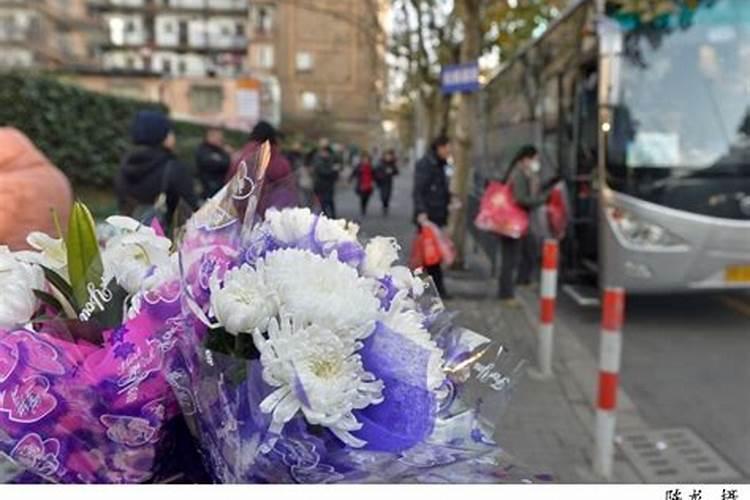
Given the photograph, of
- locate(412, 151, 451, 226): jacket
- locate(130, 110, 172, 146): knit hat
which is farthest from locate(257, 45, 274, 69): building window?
locate(130, 110, 172, 146): knit hat

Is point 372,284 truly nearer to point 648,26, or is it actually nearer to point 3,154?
point 3,154

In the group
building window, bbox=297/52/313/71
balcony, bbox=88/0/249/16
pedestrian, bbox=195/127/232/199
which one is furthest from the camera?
balcony, bbox=88/0/249/16

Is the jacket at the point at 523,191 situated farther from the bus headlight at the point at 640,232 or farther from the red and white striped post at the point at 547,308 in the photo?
the red and white striped post at the point at 547,308

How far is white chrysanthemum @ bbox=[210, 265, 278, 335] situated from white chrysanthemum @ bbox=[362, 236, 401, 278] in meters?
0.23

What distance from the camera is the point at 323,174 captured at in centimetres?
1448

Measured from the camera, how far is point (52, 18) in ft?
200

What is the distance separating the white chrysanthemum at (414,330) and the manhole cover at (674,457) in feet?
9.48

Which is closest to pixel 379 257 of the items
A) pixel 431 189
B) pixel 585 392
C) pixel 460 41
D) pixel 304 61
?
pixel 585 392

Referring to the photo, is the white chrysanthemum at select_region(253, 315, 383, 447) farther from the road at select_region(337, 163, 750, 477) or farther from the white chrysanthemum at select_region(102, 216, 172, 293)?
the road at select_region(337, 163, 750, 477)

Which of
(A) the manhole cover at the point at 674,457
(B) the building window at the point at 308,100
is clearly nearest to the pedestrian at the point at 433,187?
(A) the manhole cover at the point at 674,457

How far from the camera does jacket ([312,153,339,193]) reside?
14.5m
